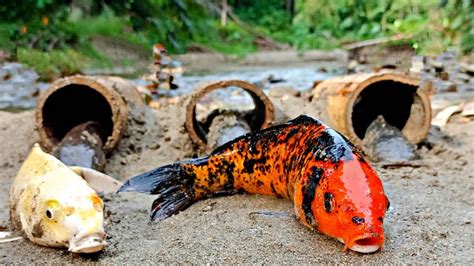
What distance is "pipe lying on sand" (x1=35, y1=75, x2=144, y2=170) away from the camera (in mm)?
4602

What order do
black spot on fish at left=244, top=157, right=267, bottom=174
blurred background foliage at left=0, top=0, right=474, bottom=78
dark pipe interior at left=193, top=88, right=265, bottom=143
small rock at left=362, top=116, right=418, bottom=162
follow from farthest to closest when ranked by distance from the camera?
blurred background foliage at left=0, top=0, right=474, bottom=78 < dark pipe interior at left=193, top=88, right=265, bottom=143 < small rock at left=362, top=116, right=418, bottom=162 < black spot on fish at left=244, top=157, right=267, bottom=174

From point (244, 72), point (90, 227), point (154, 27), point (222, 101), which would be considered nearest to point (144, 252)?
point (90, 227)

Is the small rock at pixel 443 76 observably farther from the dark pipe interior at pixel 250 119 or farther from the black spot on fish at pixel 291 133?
the black spot on fish at pixel 291 133

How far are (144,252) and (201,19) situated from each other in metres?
7.60

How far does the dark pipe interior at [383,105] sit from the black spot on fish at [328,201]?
2.67 m

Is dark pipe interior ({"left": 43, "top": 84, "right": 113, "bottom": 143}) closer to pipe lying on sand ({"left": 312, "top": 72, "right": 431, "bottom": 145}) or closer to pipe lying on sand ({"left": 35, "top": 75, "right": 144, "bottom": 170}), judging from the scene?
pipe lying on sand ({"left": 35, "top": 75, "right": 144, "bottom": 170})

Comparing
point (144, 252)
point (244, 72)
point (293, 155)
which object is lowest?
point (244, 72)

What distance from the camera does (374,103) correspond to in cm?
532

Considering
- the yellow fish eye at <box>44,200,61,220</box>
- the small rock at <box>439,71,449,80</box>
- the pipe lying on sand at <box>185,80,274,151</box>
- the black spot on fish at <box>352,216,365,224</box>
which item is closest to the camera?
the black spot on fish at <box>352,216,365,224</box>

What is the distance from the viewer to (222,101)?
769 cm

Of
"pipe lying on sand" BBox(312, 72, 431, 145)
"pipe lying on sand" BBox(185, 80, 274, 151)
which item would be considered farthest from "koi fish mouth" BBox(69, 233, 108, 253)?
"pipe lying on sand" BBox(312, 72, 431, 145)

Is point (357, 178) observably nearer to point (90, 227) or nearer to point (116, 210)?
point (90, 227)

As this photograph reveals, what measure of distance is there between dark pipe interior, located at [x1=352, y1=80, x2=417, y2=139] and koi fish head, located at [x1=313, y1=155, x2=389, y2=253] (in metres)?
2.59

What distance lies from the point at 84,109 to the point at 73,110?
0.34ft
